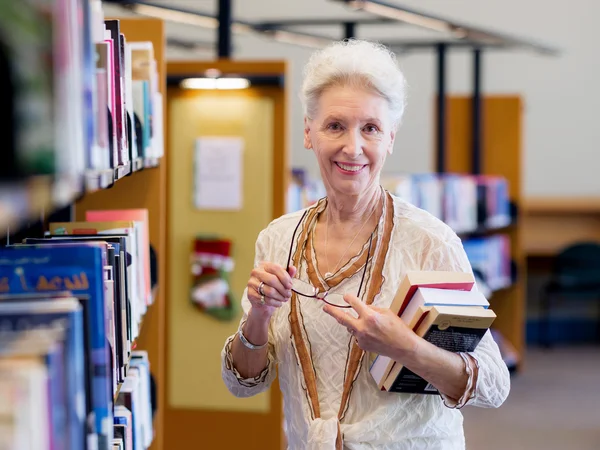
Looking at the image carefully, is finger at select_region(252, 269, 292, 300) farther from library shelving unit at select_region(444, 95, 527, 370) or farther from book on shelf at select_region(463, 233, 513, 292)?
library shelving unit at select_region(444, 95, 527, 370)

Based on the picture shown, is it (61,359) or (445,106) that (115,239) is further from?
(445,106)

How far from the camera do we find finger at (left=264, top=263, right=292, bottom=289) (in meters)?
1.93

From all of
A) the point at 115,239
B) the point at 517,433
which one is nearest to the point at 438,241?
the point at 115,239

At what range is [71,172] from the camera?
1.20 m

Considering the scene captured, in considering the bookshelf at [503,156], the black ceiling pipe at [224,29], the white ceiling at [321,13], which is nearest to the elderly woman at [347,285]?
the black ceiling pipe at [224,29]

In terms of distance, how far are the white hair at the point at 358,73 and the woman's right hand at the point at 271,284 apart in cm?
45

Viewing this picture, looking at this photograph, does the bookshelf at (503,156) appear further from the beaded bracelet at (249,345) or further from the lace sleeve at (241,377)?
the beaded bracelet at (249,345)

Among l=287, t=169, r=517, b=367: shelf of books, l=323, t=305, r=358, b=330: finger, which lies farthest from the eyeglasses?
l=287, t=169, r=517, b=367: shelf of books

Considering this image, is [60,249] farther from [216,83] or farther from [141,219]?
[216,83]

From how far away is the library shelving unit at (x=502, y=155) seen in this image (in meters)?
8.09

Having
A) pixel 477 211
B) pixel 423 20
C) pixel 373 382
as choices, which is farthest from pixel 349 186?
pixel 477 211

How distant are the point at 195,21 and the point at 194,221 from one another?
1310mm

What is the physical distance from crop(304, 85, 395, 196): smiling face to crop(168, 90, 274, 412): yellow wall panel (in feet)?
8.88

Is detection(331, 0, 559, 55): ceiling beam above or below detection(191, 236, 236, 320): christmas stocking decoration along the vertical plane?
above
